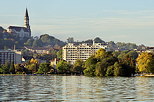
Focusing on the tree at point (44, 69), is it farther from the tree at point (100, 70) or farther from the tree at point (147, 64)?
the tree at point (100, 70)

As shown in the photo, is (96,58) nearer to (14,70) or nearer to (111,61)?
(111,61)

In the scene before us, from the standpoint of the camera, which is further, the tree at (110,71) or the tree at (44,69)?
the tree at (44,69)

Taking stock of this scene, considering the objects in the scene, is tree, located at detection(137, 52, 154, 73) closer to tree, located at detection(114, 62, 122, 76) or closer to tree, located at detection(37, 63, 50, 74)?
tree, located at detection(114, 62, 122, 76)

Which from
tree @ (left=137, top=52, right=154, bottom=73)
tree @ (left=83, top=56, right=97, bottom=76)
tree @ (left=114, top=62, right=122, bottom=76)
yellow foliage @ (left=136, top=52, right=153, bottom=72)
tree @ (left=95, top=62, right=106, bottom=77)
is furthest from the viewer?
tree @ (left=83, top=56, right=97, bottom=76)

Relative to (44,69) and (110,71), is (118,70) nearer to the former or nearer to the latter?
(110,71)

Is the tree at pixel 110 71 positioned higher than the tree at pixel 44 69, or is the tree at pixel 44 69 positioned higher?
the tree at pixel 44 69

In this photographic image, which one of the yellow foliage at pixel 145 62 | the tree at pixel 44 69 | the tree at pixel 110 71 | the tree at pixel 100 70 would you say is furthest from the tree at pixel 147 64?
the tree at pixel 44 69

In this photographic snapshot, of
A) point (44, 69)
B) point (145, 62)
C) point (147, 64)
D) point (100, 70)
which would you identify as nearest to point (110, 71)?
point (100, 70)

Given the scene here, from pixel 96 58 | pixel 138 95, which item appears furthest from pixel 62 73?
pixel 138 95

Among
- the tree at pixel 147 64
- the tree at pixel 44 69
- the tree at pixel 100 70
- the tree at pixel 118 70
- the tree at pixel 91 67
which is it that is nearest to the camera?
the tree at pixel 118 70

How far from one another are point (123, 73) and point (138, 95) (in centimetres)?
6562

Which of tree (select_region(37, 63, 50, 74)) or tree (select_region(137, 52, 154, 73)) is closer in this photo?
tree (select_region(137, 52, 154, 73))

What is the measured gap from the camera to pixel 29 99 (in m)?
47.2

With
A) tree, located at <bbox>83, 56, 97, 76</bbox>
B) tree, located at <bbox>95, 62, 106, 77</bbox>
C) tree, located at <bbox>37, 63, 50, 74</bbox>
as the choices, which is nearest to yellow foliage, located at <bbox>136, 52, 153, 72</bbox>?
tree, located at <bbox>95, 62, 106, 77</bbox>
